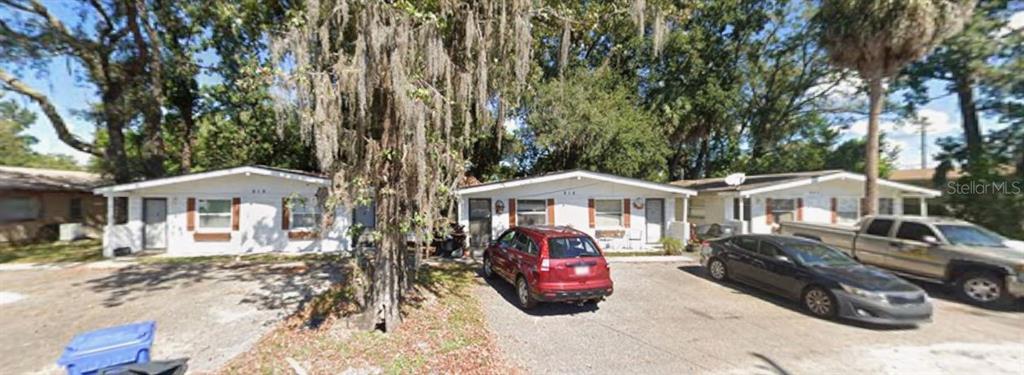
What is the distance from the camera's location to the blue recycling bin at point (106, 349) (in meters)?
3.33

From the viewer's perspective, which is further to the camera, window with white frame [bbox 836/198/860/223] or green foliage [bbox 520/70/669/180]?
window with white frame [bbox 836/198/860/223]

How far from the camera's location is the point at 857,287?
6.69m

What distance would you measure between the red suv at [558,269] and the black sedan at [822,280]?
3844 mm

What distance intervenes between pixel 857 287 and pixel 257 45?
1906 centimetres

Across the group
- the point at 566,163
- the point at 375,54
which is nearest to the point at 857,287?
the point at 375,54

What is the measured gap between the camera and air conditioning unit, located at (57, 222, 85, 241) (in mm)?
17172

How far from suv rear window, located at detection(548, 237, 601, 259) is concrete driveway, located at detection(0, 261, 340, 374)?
16.9ft

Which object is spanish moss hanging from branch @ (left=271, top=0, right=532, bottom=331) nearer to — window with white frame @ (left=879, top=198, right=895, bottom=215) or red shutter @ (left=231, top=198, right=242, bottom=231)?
red shutter @ (left=231, top=198, right=242, bottom=231)

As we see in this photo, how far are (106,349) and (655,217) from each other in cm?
1573

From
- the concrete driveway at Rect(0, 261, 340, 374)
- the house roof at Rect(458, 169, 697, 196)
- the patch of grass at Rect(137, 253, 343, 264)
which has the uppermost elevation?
the house roof at Rect(458, 169, 697, 196)

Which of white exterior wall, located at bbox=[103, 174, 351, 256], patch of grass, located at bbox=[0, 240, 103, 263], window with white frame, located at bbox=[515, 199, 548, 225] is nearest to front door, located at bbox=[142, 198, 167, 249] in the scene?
white exterior wall, located at bbox=[103, 174, 351, 256]

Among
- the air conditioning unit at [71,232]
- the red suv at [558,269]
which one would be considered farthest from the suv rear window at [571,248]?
the air conditioning unit at [71,232]

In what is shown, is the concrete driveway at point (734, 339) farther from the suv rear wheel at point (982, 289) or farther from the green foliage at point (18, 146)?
the green foliage at point (18, 146)

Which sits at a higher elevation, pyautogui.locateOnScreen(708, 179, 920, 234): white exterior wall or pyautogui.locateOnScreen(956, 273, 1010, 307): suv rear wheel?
pyautogui.locateOnScreen(708, 179, 920, 234): white exterior wall
